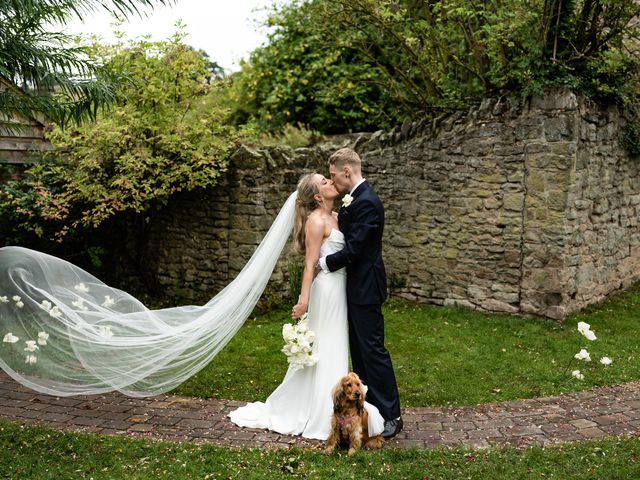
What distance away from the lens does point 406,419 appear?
240 inches

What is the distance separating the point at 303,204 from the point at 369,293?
975 mm

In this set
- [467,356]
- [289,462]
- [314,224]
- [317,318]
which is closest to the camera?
[289,462]

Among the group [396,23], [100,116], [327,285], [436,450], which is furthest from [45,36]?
[396,23]

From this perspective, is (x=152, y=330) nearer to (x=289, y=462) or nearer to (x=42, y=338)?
(x=42, y=338)

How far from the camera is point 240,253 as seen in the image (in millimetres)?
10625

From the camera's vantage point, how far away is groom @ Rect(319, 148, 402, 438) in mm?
5496

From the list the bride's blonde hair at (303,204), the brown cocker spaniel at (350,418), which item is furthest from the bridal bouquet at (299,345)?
the bride's blonde hair at (303,204)

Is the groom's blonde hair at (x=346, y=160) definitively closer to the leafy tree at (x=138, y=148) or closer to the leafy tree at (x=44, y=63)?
the leafy tree at (x=44, y=63)

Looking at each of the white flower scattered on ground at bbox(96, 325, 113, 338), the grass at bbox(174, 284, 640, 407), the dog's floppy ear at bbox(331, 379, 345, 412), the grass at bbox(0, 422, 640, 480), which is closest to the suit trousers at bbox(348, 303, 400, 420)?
the grass at bbox(0, 422, 640, 480)

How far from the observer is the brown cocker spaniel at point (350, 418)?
4.95 meters

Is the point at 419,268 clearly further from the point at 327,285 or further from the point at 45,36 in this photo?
the point at 45,36

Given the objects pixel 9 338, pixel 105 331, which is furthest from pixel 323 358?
pixel 9 338

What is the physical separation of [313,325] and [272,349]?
102 inches

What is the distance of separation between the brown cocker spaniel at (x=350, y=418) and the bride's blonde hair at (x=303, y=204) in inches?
53.8
